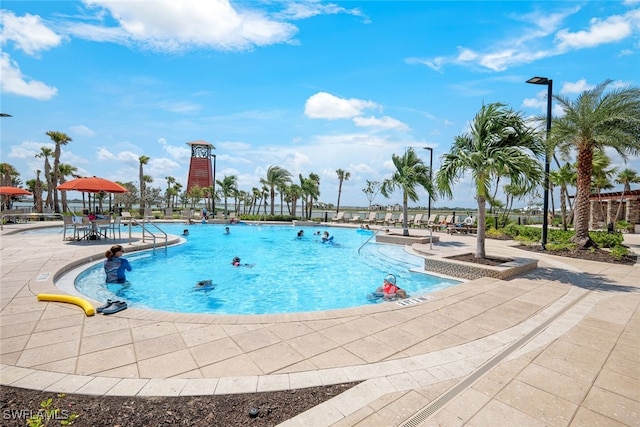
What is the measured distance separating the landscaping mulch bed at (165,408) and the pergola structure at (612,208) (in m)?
29.5

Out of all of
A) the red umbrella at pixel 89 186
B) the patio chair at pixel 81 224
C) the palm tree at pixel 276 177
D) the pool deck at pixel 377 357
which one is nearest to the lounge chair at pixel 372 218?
the palm tree at pixel 276 177

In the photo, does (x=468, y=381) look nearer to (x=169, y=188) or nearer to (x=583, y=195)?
(x=583, y=195)

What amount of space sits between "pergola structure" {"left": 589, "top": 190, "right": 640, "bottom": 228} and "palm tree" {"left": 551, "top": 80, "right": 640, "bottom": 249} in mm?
15738

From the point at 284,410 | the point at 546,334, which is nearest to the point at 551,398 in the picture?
the point at 546,334

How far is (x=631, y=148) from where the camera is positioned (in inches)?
419

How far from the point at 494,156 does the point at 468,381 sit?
681cm

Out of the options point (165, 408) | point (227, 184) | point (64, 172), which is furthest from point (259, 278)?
point (64, 172)

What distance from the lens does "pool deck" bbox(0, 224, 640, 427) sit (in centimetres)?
260

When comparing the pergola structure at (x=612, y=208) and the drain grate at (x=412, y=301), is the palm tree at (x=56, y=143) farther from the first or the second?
the pergola structure at (x=612, y=208)

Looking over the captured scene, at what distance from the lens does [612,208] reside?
24844 millimetres

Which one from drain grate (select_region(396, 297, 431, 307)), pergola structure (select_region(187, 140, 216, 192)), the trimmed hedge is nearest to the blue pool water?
drain grate (select_region(396, 297, 431, 307))

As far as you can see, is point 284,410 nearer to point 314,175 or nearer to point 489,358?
point 489,358

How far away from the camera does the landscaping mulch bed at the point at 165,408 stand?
2.36 m

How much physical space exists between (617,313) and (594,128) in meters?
8.95
